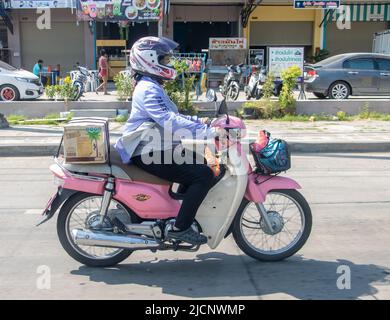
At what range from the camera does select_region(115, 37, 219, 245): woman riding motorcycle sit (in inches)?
171

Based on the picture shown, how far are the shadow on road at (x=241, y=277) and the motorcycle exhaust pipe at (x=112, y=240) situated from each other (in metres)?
0.27

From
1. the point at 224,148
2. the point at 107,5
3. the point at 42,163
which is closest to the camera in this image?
the point at 224,148

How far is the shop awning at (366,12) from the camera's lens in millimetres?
30344

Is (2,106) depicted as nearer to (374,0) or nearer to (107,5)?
(107,5)

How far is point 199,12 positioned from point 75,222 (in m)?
→ 27.2

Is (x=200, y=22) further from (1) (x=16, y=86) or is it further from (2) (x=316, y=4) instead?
(1) (x=16, y=86)

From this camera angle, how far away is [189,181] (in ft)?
14.4

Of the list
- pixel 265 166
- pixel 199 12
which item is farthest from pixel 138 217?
pixel 199 12

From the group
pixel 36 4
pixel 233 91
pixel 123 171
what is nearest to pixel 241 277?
pixel 123 171

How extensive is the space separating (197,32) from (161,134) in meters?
27.7

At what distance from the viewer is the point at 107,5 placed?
25562 millimetres

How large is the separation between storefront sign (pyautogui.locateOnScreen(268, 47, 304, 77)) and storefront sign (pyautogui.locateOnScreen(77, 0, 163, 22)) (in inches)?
343

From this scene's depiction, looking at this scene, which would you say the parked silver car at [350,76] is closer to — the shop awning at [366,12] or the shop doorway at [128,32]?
the shop awning at [366,12]
